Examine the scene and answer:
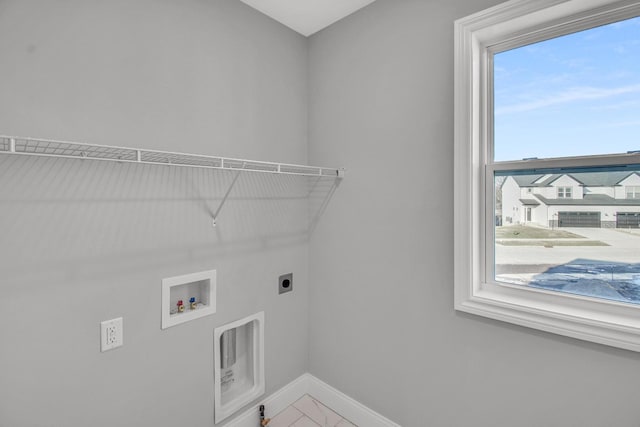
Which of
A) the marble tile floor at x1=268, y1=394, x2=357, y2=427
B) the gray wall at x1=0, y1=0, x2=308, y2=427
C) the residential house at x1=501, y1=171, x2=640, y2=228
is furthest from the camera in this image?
the marble tile floor at x1=268, y1=394, x2=357, y2=427

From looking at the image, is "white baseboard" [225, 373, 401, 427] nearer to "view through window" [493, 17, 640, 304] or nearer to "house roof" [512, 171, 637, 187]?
"view through window" [493, 17, 640, 304]

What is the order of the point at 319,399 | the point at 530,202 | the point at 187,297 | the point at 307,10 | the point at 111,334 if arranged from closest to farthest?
the point at 111,334, the point at 530,202, the point at 187,297, the point at 307,10, the point at 319,399

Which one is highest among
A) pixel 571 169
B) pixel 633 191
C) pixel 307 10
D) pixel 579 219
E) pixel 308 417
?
pixel 307 10

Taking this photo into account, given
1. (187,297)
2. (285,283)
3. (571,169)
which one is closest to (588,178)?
(571,169)

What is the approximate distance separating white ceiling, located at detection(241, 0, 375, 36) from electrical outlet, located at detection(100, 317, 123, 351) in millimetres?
1763

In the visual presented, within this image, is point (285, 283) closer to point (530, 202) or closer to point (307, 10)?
point (530, 202)

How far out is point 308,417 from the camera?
1.91 metres

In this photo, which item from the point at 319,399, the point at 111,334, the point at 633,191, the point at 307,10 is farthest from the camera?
the point at 319,399

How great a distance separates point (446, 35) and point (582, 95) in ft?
2.10

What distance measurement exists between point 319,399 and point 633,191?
2.01 metres

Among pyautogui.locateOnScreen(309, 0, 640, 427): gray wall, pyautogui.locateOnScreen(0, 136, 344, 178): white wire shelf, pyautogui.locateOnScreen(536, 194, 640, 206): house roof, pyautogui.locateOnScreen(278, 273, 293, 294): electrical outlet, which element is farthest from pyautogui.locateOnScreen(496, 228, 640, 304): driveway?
pyautogui.locateOnScreen(0, 136, 344, 178): white wire shelf

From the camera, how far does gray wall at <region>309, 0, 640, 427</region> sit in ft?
4.07

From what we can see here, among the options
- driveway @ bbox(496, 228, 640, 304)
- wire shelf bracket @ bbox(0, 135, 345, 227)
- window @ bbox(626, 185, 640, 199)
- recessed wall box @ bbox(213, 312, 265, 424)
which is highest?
wire shelf bracket @ bbox(0, 135, 345, 227)

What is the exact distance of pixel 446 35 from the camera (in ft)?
4.83
